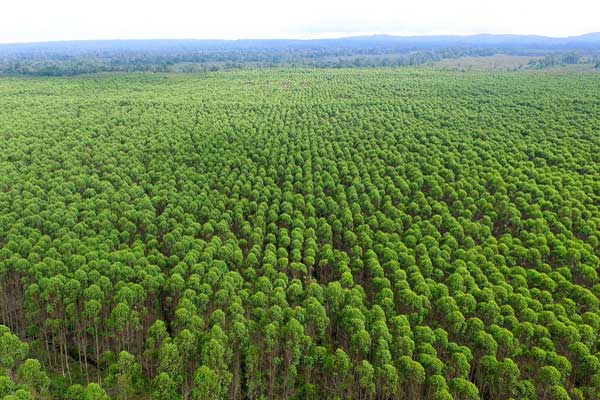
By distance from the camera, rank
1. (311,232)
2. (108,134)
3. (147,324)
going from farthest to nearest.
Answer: (108,134), (311,232), (147,324)

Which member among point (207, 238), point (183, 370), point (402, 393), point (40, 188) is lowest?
point (402, 393)

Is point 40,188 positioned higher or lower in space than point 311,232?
higher

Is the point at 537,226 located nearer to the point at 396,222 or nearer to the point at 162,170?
the point at 396,222

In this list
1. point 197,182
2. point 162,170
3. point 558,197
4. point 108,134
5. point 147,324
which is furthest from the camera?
point 108,134

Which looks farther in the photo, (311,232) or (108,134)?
(108,134)

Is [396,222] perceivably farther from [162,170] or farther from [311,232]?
[162,170]

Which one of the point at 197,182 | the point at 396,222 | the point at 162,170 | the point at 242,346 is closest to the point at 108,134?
the point at 162,170

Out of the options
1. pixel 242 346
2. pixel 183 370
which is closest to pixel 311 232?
pixel 242 346
